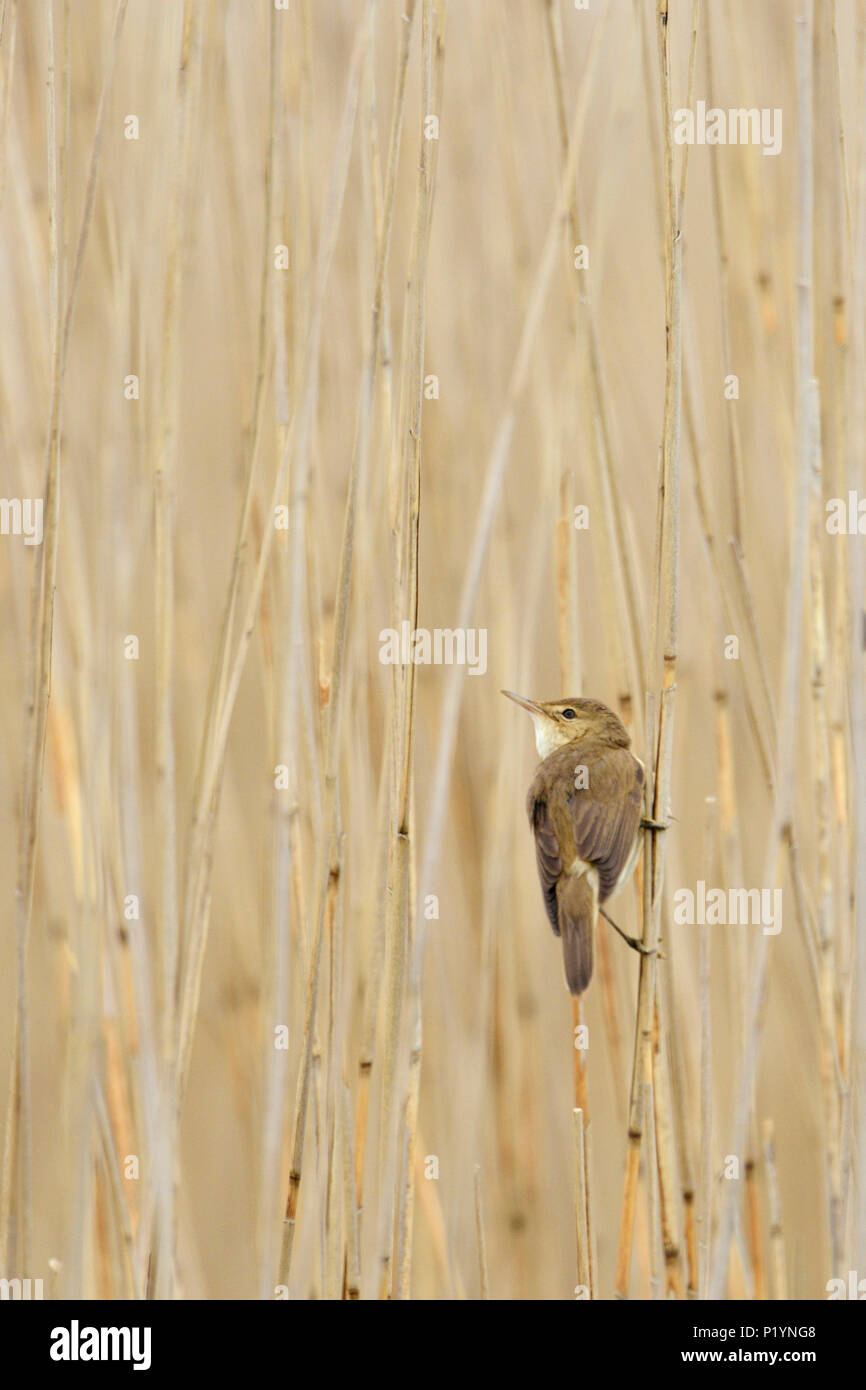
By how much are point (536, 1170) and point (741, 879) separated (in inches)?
26.0

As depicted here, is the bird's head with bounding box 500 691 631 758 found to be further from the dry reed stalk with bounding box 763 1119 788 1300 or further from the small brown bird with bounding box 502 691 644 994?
the dry reed stalk with bounding box 763 1119 788 1300

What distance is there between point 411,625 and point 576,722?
57 cm

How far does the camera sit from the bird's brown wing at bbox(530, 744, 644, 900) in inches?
64.4

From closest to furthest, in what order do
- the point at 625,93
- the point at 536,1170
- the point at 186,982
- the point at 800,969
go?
the point at 186,982 < the point at 625,93 < the point at 536,1170 < the point at 800,969

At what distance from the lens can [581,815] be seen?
1692mm

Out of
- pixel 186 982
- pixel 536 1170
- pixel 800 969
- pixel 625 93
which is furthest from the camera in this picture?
pixel 800 969

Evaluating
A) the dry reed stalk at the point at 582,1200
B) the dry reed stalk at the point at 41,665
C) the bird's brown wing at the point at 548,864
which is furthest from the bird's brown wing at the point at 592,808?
the dry reed stalk at the point at 41,665

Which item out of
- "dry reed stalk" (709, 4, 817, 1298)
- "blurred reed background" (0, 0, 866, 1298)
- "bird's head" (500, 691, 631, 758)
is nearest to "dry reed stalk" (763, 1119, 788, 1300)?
"blurred reed background" (0, 0, 866, 1298)

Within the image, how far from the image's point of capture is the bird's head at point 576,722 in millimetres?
1801

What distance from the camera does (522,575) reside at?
206cm

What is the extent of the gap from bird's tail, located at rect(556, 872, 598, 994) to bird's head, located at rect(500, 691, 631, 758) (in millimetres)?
243

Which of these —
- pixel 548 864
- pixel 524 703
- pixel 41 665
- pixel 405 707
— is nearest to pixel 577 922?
pixel 548 864
